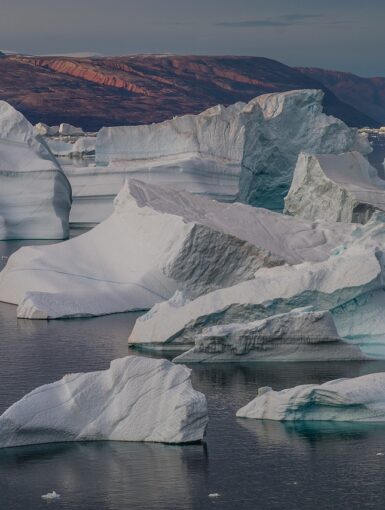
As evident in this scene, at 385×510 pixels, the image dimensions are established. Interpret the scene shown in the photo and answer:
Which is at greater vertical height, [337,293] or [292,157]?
[337,293]

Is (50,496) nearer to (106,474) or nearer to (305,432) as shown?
(106,474)

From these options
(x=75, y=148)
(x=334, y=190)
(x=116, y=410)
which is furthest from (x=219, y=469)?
(x=75, y=148)

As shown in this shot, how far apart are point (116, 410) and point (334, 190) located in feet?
42.3

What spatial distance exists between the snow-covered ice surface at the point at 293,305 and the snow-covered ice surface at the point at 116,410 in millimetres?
3027

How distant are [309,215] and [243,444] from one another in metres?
13.4

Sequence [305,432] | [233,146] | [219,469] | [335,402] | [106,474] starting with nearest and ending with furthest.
A: [106,474] < [219,469] < [305,432] < [335,402] < [233,146]

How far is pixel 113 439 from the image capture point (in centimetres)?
861

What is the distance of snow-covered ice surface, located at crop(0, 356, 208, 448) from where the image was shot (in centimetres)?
847

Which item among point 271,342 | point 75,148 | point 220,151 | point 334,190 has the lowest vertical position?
point 75,148

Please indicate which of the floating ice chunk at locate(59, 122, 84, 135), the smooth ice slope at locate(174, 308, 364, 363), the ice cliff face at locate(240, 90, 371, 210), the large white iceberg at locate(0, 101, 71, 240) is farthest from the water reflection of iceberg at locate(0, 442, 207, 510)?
the floating ice chunk at locate(59, 122, 84, 135)

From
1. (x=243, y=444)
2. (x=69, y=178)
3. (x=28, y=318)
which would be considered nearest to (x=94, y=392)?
(x=243, y=444)

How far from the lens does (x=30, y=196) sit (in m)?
21.7

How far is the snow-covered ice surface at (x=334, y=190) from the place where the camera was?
2034 cm

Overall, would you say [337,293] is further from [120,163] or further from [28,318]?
[120,163]
